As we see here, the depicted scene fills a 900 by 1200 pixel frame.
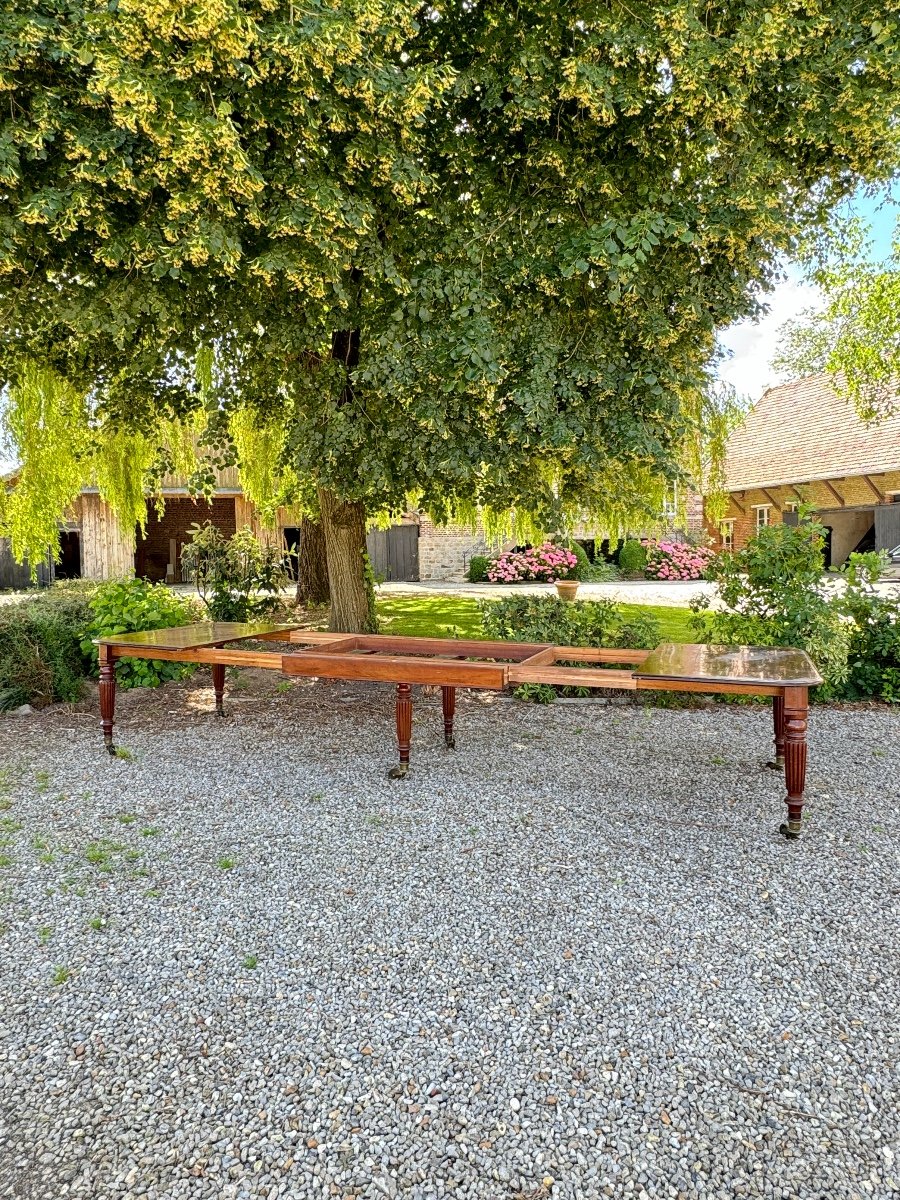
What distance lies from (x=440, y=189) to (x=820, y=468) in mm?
16462

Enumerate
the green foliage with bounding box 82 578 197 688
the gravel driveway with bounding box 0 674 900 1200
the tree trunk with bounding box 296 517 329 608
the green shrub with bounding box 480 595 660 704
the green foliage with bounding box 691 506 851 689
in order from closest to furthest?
1. the gravel driveway with bounding box 0 674 900 1200
2. the green foliage with bounding box 691 506 851 689
3. the green shrub with bounding box 480 595 660 704
4. the green foliage with bounding box 82 578 197 688
5. the tree trunk with bounding box 296 517 329 608

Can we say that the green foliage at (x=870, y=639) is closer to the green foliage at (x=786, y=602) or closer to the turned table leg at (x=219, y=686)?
the green foliage at (x=786, y=602)

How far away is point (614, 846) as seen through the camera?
3.54 metres

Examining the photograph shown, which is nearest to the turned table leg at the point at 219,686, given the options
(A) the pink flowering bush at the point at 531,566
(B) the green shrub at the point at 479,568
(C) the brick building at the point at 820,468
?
(A) the pink flowering bush at the point at 531,566

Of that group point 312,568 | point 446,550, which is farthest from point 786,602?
point 446,550

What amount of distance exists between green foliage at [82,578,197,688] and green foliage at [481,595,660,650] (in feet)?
10.5

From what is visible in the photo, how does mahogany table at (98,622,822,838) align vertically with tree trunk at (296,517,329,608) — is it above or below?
below

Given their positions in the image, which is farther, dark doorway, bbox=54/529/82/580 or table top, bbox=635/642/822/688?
dark doorway, bbox=54/529/82/580

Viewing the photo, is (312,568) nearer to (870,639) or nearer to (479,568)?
(479,568)

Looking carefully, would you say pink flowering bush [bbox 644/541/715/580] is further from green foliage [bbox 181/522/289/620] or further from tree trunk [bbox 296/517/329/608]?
green foliage [bbox 181/522/289/620]

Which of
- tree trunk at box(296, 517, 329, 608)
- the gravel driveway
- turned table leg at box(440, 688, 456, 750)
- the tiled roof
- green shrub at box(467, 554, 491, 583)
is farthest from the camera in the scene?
green shrub at box(467, 554, 491, 583)

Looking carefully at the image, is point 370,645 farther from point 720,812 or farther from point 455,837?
point 720,812

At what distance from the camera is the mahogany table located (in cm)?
353

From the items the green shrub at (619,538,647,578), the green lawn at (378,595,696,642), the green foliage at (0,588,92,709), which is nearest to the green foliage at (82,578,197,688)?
the green foliage at (0,588,92,709)
